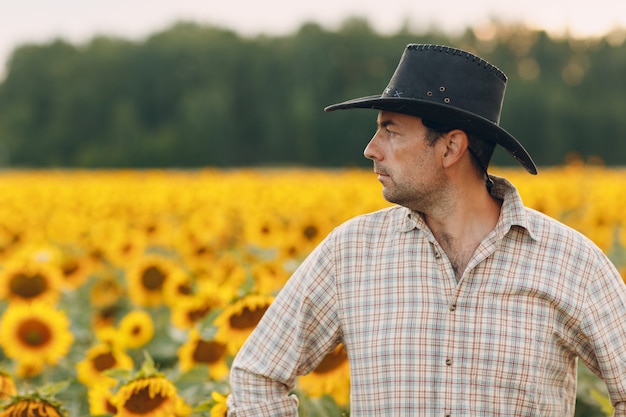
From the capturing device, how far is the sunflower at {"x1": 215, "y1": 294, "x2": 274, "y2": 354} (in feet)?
11.8

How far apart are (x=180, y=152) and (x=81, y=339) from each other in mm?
39923

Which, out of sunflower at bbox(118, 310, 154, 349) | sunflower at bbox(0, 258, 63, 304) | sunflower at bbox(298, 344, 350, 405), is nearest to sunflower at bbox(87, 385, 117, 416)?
sunflower at bbox(298, 344, 350, 405)

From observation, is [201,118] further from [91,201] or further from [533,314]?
[533,314]

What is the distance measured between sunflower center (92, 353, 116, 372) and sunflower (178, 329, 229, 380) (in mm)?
320

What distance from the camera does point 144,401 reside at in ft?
10.2

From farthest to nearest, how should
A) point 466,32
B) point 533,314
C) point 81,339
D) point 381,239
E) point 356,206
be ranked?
point 466,32
point 356,206
point 81,339
point 381,239
point 533,314

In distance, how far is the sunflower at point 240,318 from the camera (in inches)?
142

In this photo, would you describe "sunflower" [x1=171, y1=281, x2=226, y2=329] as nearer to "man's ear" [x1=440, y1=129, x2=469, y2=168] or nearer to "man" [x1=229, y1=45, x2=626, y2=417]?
"man" [x1=229, y1=45, x2=626, y2=417]

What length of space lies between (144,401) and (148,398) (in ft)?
0.06

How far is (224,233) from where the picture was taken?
7871mm

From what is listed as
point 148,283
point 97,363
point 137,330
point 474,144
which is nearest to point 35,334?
point 137,330

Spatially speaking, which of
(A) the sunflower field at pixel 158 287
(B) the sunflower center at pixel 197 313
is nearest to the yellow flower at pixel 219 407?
(A) the sunflower field at pixel 158 287

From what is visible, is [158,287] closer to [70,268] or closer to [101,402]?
[70,268]

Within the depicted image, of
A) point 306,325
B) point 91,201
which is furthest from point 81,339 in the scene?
point 91,201
